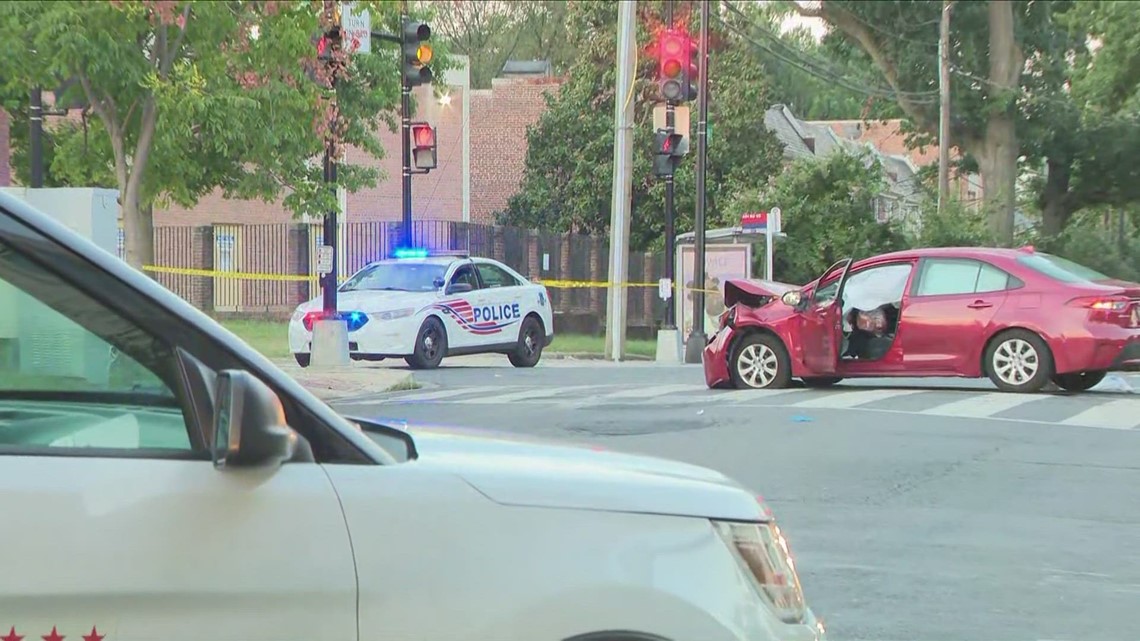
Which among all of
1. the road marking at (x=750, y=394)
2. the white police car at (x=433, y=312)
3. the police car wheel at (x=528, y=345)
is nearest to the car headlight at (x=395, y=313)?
the white police car at (x=433, y=312)

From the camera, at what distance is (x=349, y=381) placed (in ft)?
49.0

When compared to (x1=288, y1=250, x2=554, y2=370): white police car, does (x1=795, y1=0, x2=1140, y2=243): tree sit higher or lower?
higher

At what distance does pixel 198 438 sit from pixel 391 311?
610 inches

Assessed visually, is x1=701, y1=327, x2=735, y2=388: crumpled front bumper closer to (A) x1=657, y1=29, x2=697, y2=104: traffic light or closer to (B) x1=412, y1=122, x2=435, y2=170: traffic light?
(B) x1=412, y1=122, x2=435, y2=170: traffic light

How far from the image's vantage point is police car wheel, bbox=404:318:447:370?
18.3 metres

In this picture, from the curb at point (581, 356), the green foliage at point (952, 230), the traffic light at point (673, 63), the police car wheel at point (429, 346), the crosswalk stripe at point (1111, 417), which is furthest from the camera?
the green foliage at point (952, 230)

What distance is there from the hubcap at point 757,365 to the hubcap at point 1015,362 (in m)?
2.29

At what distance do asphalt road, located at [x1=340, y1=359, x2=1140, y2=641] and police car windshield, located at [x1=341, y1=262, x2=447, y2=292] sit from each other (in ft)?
11.8

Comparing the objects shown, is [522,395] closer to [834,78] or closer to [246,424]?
[246,424]

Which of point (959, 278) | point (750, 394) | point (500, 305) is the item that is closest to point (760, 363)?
point (750, 394)

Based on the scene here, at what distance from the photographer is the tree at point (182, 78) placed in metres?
14.1

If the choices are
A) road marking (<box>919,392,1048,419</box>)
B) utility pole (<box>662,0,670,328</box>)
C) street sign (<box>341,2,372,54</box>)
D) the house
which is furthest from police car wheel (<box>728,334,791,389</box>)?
the house

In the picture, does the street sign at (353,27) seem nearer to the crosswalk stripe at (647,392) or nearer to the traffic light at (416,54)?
the traffic light at (416,54)

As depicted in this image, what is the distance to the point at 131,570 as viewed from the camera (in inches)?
101
